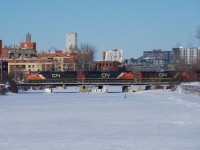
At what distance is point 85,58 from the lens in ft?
512

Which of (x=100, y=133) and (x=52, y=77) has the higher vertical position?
(x=52, y=77)

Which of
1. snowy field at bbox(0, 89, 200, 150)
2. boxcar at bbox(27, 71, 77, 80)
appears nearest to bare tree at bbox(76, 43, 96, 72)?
boxcar at bbox(27, 71, 77, 80)

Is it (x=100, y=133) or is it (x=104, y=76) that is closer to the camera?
(x=100, y=133)

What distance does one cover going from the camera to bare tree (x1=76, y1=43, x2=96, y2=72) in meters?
153

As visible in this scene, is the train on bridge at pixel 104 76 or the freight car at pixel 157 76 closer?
the train on bridge at pixel 104 76

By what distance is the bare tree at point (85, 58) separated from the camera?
15288 cm

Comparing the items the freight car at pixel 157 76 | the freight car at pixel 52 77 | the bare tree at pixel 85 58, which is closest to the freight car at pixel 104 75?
the freight car at pixel 52 77

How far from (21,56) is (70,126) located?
149514 millimetres

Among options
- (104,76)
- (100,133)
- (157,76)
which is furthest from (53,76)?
(100,133)

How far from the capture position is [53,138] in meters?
20.1

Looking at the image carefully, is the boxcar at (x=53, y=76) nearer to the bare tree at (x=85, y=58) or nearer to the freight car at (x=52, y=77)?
the freight car at (x=52, y=77)

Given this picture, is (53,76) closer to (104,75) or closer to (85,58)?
(104,75)

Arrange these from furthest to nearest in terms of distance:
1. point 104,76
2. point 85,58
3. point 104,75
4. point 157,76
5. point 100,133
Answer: point 85,58 → point 157,76 → point 104,75 → point 104,76 → point 100,133

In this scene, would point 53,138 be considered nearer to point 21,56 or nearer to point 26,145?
point 26,145
